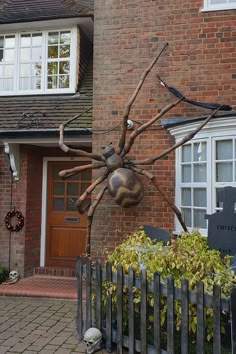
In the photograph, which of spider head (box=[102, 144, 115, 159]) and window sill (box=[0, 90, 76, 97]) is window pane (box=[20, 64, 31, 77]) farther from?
spider head (box=[102, 144, 115, 159])

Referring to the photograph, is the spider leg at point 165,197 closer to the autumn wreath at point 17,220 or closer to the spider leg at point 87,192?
the spider leg at point 87,192

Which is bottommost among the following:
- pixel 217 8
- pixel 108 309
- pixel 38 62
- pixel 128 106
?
pixel 108 309

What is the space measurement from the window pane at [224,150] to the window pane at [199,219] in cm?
86

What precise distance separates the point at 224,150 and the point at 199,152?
0.40 meters

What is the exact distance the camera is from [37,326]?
5051mm

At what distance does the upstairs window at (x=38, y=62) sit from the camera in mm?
7945

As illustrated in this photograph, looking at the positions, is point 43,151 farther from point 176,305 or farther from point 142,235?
point 176,305

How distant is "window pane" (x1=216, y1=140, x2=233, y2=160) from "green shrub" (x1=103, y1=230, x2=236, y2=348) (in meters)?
1.56

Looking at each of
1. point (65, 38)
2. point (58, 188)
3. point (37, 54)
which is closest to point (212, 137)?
point (58, 188)

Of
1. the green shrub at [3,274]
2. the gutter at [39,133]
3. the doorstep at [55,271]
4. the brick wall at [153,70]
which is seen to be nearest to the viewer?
the brick wall at [153,70]

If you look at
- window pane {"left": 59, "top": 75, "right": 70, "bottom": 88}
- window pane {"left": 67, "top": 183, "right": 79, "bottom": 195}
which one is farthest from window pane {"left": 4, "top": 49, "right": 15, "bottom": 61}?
window pane {"left": 67, "top": 183, "right": 79, "bottom": 195}

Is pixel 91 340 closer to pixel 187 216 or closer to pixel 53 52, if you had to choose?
pixel 187 216

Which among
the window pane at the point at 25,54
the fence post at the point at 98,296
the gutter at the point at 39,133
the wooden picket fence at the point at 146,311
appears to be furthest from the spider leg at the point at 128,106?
the window pane at the point at 25,54

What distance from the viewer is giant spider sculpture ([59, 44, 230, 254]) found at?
570cm
